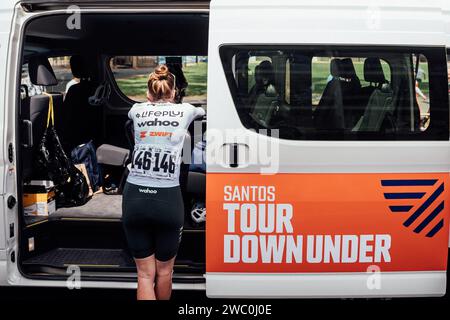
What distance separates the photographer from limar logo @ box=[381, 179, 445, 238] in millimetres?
3447

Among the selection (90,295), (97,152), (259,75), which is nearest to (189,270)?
(90,295)

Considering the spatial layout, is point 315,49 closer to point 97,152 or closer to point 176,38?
point 176,38

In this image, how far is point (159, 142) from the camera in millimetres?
3383

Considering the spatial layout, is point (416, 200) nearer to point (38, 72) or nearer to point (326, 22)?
point (326, 22)

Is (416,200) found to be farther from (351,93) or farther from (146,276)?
(146,276)

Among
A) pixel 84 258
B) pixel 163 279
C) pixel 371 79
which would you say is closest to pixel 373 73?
pixel 371 79

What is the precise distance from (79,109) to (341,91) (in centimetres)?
314

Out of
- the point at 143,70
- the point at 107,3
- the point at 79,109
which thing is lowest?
the point at 79,109

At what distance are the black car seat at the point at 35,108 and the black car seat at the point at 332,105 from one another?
84.2 inches

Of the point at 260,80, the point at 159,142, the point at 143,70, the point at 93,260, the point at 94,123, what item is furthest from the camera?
the point at 94,123

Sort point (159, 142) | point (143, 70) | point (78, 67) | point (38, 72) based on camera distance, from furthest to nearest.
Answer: point (143, 70) → point (78, 67) → point (38, 72) → point (159, 142)

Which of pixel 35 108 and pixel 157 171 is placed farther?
pixel 35 108

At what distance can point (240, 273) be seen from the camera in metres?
3.55

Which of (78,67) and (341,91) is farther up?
(78,67)
